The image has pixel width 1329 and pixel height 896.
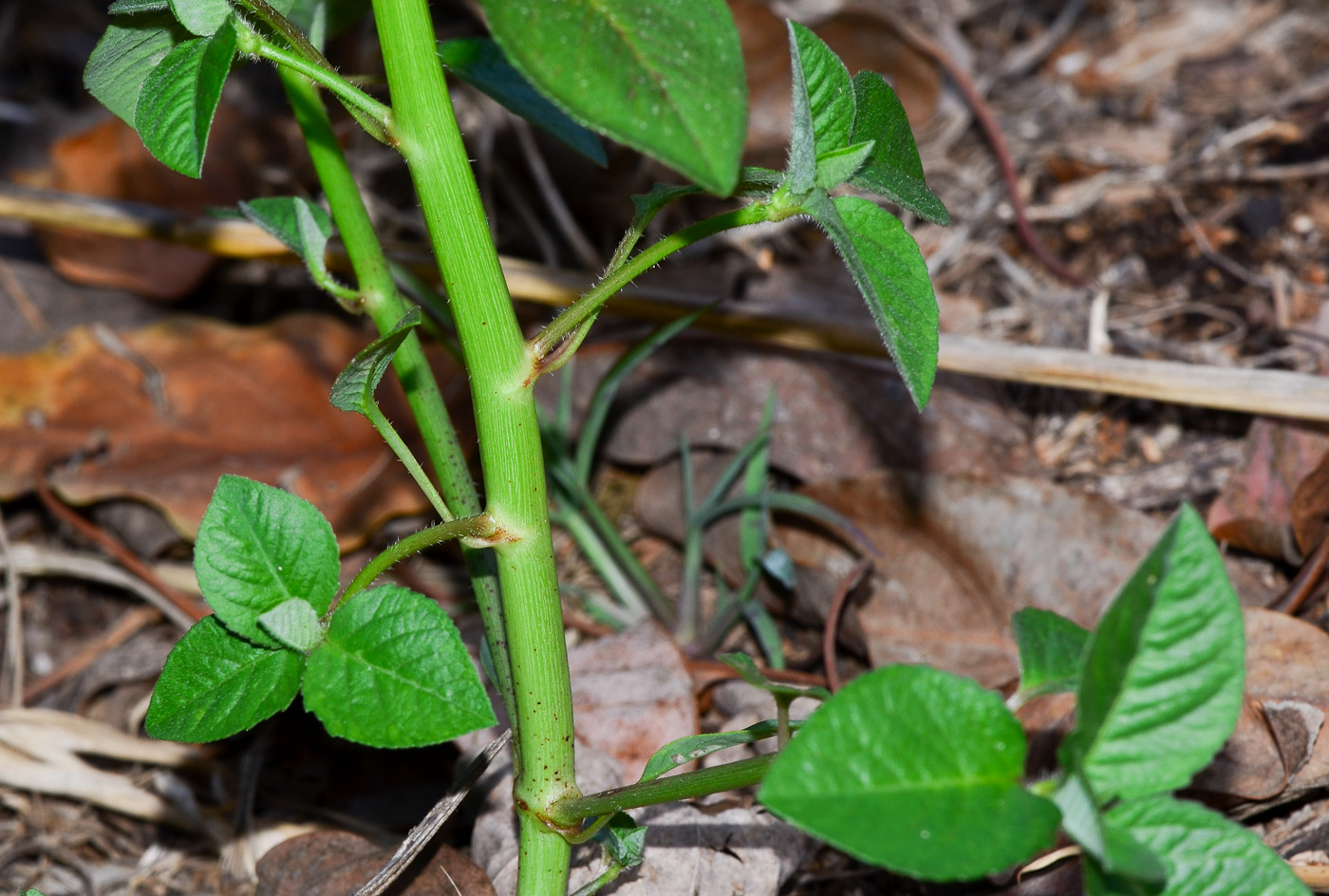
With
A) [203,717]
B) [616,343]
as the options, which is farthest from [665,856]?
[616,343]

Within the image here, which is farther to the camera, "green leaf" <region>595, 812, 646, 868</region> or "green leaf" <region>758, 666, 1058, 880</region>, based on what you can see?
"green leaf" <region>595, 812, 646, 868</region>

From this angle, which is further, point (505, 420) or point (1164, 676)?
point (505, 420)

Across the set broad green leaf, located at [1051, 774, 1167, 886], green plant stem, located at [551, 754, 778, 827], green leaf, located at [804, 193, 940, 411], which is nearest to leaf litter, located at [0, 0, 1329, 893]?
green plant stem, located at [551, 754, 778, 827]

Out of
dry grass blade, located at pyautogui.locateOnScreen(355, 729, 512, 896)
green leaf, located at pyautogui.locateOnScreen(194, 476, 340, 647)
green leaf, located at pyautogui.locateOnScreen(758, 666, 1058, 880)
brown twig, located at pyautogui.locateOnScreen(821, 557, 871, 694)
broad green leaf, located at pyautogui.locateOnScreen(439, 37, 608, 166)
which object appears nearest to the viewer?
green leaf, located at pyautogui.locateOnScreen(758, 666, 1058, 880)

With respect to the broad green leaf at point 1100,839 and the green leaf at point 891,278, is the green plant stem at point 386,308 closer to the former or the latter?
the green leaf at point 891,278

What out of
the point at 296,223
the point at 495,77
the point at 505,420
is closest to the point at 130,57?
the point at 296,223

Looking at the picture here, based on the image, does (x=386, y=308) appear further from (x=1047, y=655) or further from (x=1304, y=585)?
(x=1304, y=585)

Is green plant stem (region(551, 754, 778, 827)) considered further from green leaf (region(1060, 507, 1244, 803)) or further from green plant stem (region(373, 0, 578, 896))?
green leaf (region(1060, 507, 1244, 803))

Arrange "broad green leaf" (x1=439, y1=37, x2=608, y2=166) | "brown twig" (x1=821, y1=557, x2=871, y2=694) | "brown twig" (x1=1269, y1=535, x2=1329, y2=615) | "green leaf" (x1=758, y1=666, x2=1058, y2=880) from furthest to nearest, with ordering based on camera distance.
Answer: "brown twig" (x1=821, y1=557, x2=871, y2=694) < "brown twig" (x1=1269, y1=535, x2=1329, y2=615) < "broad green leaf" (x1=439, y1=37, x2=608, y2=166) < "green leaf" (x1=758, y1=666, x2=1058, y2=880)

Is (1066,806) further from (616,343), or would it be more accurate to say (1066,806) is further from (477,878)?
(616,343)
